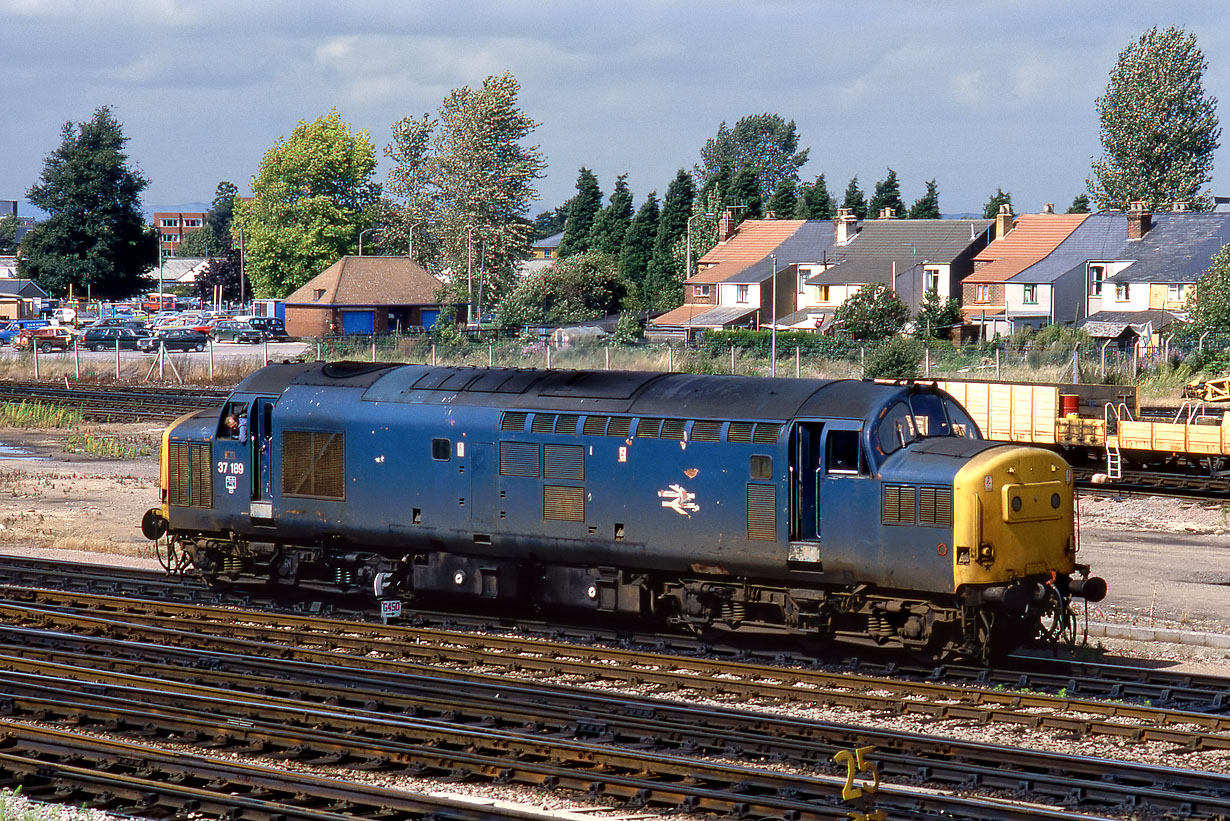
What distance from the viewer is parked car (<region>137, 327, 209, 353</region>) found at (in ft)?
252

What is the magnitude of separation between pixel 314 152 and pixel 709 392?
90172mm

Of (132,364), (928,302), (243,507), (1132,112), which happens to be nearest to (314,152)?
(132,364)

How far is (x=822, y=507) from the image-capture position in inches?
642

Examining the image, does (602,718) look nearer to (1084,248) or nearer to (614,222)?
(1084,248)

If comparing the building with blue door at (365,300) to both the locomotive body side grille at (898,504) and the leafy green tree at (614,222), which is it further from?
the locomotive body side grille at (898,504)

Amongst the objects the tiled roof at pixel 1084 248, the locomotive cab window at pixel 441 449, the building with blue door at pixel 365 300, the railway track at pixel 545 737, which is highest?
the tiled roof at pixel 1084 248

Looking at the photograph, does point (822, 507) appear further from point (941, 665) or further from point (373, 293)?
point (373, 293)

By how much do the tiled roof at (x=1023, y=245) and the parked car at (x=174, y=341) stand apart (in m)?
47.4

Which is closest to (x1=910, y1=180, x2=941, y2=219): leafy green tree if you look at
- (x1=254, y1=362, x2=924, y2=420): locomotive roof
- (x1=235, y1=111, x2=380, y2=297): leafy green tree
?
(x1=235, y1=111, x2=380, y2=297): leafy green tree

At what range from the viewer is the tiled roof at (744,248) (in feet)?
322

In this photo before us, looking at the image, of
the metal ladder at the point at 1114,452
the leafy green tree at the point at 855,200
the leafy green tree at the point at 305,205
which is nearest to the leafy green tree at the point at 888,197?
the leafy green tree at the point at 855,200

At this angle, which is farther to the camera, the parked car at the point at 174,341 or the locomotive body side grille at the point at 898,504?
the parked car at the point at 174,341

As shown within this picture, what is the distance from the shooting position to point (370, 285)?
294ft

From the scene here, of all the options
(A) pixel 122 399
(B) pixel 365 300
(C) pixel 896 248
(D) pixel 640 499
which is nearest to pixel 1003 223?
(C) pixel 896 248
